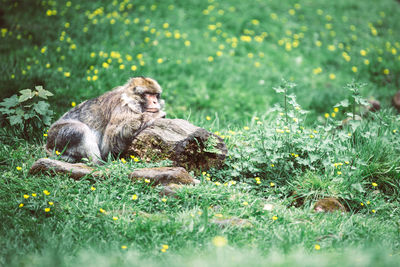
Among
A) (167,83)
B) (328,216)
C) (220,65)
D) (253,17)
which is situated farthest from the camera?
(253,17)

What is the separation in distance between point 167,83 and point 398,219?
475 centimetres

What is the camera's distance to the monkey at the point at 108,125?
4902 millimetres

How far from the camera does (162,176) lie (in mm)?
4395

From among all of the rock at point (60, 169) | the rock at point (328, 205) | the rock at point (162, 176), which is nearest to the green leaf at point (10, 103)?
the rock at point (60, 169)

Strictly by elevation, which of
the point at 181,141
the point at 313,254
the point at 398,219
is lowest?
the point at 398,219

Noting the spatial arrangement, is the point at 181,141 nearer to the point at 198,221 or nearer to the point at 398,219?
the point at 198,221

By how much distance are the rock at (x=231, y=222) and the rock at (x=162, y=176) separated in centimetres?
72

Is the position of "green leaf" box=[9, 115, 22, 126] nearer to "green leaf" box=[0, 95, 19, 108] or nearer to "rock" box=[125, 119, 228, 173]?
"green leaf" box=[0, 95, 19, 108]

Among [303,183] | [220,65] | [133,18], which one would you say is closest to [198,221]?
[303,183]

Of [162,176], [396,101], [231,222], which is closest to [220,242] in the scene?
[231,222]

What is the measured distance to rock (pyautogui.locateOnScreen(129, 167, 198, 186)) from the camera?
4.40 meters

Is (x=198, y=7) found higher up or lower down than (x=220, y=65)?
higher up

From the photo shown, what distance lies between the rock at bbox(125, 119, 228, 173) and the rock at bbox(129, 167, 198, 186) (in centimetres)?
32

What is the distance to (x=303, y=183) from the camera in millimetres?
4742
